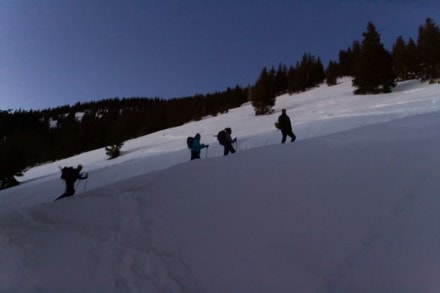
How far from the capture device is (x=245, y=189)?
7984mm

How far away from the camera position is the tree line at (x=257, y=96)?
1261 inches

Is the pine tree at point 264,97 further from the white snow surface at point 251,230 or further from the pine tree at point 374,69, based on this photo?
the white snow surface at point 251,230

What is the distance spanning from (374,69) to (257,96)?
40.9 feet

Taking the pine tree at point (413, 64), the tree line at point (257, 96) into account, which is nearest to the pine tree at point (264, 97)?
the tree line at point (257, 96)

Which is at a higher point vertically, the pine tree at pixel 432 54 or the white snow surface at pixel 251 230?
the pine tree at pixel 432 54

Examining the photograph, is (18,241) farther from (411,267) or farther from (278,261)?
(411,267)

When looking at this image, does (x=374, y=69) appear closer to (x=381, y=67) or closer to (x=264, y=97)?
(x=381, y=67)

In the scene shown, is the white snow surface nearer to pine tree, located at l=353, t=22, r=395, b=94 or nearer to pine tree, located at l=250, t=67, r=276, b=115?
pine tree, located at l=353, t=22, r=395, b=94

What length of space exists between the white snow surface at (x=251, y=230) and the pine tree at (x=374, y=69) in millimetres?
24448

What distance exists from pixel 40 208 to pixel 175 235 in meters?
4.52

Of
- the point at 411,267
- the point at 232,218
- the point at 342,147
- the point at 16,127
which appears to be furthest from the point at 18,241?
the point at 16,127

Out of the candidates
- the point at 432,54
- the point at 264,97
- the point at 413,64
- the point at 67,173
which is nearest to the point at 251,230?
the point at 67,173

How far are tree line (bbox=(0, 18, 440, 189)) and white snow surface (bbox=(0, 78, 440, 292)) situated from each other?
9.34 m

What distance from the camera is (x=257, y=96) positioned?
39.3 metres
